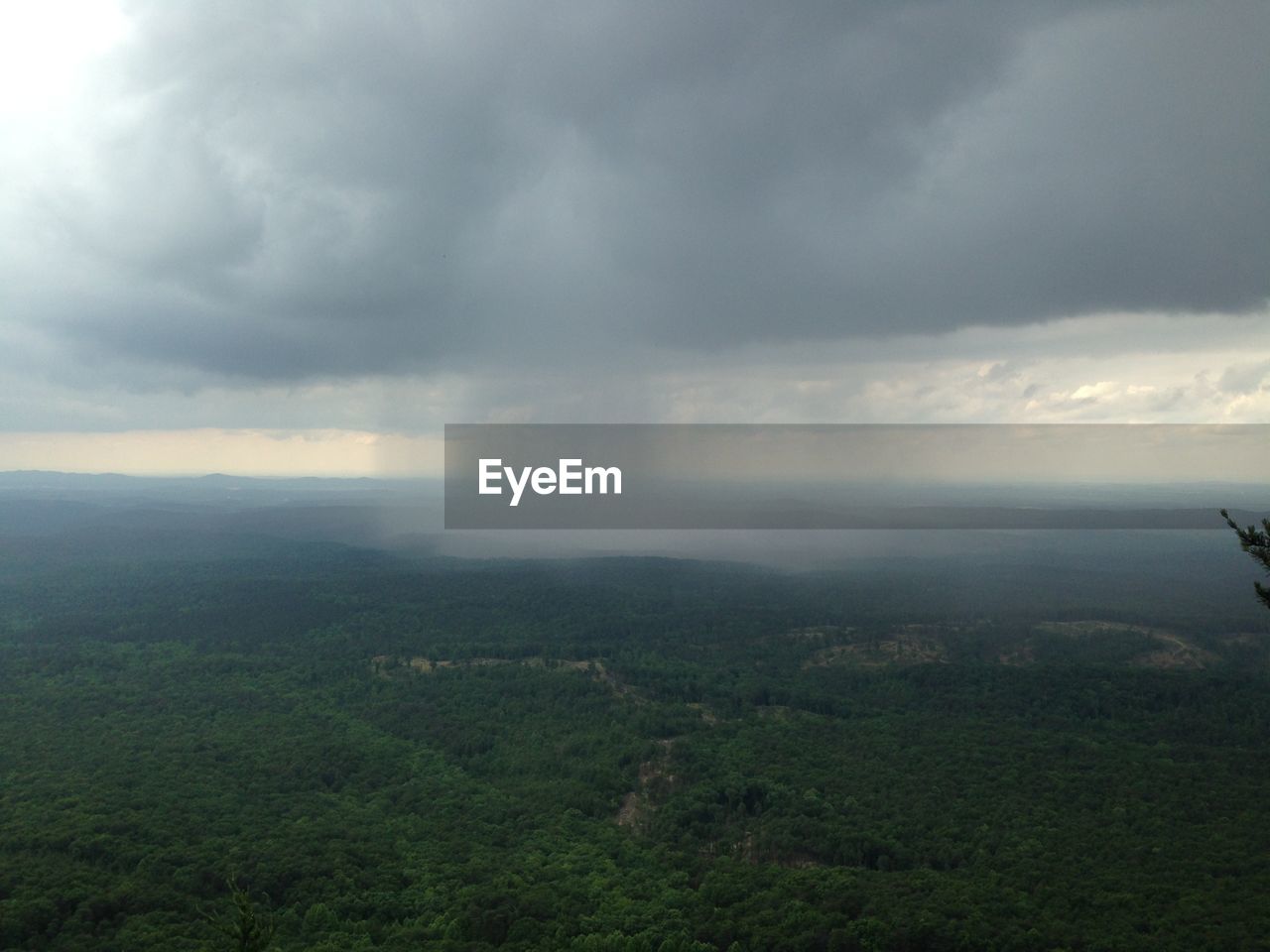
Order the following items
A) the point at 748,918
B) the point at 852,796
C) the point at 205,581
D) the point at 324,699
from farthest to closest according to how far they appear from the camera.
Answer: the point at 205,581
the point at 324,699
the point at 852,796
the point at 748,918

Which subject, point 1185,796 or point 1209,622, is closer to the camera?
point 1185,796

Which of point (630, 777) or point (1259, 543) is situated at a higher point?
point (1259, 543)

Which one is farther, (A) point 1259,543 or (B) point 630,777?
(B) point 630,777

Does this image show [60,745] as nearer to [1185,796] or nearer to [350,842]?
[350,842]

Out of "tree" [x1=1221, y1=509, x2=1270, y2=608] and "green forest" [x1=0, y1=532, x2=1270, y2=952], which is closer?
"tree" [x1=1221, y1=509, x2=1270, y2=608]

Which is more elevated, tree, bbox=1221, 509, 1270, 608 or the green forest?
tree, bbox=1221, 509, 1270, 608

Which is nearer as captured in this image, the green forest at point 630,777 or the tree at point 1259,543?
the tree at point 1259,543

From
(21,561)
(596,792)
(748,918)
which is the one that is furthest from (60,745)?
(21,561)

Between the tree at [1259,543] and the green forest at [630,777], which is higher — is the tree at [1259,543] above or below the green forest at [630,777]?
above
